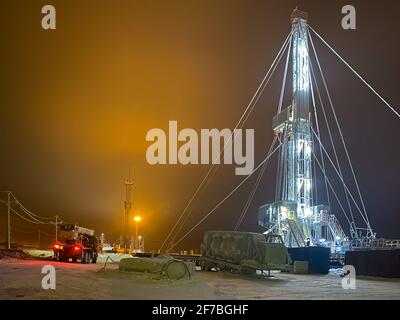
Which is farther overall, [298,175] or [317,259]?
[298,175]

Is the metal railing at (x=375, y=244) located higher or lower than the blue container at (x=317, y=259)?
higher

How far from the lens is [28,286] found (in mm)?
18797

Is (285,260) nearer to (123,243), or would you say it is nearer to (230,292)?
(230,292)

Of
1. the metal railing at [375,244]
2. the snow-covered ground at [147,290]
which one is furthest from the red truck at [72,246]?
the metal railing at [375,244]

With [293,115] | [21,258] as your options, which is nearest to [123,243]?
[21,258]

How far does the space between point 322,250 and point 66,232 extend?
1883cm

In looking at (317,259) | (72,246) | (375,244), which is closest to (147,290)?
(317,259)

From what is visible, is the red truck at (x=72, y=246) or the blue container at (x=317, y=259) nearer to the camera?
the blue container at (x=317, y=259)

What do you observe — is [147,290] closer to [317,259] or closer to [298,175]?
[317,259]

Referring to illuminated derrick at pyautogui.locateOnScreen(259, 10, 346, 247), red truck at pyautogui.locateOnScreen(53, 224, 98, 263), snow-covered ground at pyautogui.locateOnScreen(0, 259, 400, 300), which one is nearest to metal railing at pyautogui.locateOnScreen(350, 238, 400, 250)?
illuminated derrick at pyautogui.locateOnScreen(259, 10, 346, 247)

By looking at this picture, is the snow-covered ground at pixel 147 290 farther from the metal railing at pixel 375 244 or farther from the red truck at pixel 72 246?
the red truck at pixel 72 246

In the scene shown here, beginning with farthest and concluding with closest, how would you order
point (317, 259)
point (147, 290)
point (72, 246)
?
point (72, 246), point (317, 259), point (147, 290)

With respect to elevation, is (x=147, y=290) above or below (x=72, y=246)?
above

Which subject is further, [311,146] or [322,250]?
[311,146]
